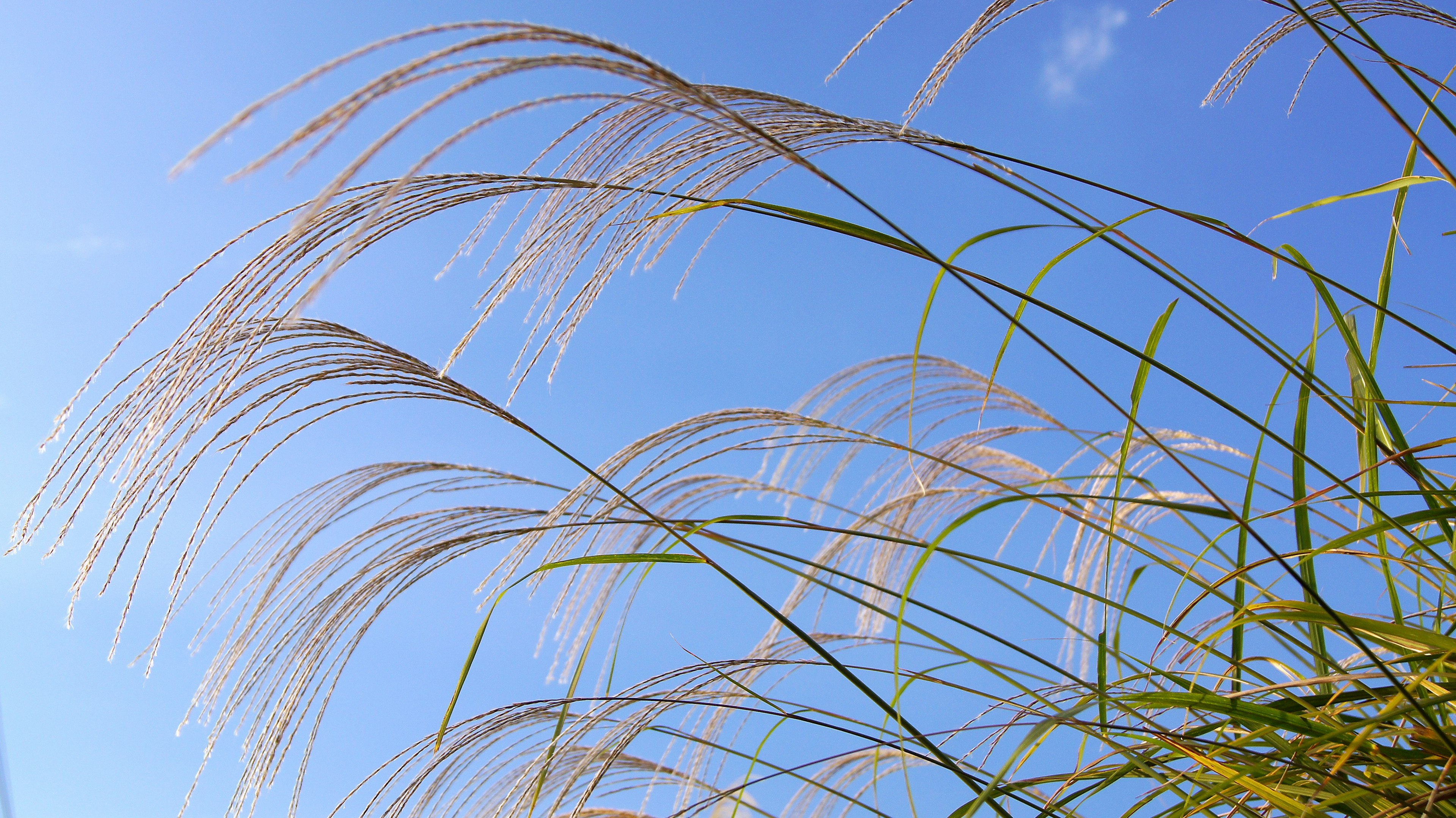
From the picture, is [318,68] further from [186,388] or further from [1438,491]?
[1438,491]

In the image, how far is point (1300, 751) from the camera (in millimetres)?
813

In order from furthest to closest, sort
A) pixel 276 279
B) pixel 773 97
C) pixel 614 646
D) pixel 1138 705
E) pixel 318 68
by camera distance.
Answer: pixel 614 646, pixel 1138 705, pixel 773 97, pixel 276 279, pixel 318 68

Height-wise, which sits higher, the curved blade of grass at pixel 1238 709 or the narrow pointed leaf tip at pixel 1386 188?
the narrow pointed leaf tip at pixel 1386 188

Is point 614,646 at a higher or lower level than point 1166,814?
higher

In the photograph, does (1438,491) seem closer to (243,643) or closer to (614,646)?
(614,646)

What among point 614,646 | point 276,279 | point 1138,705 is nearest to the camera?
point 276,279

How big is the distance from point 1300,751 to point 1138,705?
0.21 meters

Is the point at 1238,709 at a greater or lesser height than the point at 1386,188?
lesser

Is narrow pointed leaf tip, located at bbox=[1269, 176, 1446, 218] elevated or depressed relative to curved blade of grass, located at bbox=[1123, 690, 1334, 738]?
elevated

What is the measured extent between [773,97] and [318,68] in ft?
1.53

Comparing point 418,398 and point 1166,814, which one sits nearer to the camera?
point 1166,814

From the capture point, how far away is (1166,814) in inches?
34.9

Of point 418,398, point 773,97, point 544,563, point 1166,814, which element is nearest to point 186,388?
point 418,398

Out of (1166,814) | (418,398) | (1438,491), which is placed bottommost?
(1166,814)
